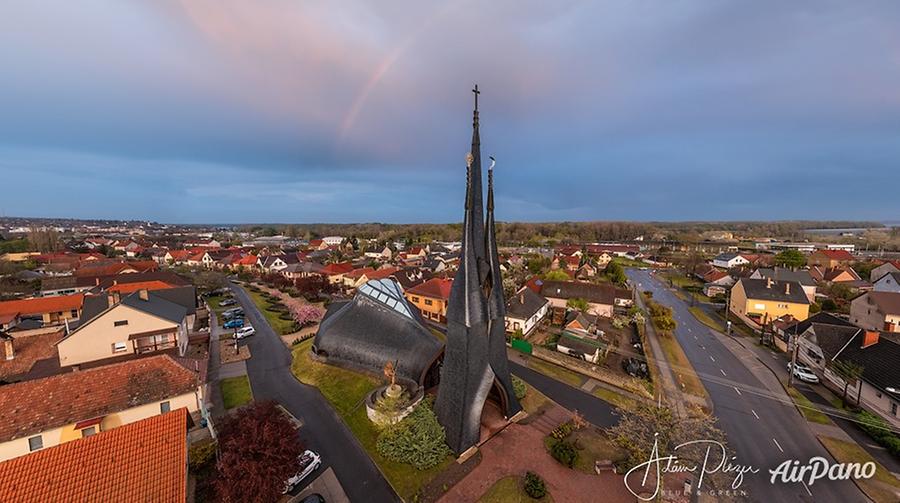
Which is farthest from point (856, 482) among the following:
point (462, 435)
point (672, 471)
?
point (462, 435)

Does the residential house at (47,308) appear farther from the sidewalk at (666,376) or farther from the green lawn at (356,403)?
the sidewalk at (666,376)

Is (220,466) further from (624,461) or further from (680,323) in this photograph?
(680,323)

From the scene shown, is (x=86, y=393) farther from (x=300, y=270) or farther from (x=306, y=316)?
(x=300, y=270)

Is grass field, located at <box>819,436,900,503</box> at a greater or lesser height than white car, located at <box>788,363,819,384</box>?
lesser

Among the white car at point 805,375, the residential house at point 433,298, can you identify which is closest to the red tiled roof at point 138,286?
the residential house at point 433,298

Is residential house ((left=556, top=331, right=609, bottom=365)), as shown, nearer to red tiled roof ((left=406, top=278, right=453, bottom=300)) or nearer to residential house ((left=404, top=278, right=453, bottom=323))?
residential house ((left=404, top=278, right=453, bottom=323))

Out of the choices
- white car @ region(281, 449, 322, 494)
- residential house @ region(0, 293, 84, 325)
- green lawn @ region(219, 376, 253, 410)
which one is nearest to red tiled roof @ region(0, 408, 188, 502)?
white car @ region(281, 449, 322, 494)

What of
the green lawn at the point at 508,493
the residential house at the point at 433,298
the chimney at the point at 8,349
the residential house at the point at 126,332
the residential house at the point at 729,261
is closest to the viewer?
the green lawn at the point at 508,493
